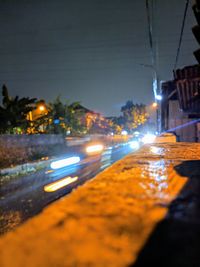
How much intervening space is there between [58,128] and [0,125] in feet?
29.5

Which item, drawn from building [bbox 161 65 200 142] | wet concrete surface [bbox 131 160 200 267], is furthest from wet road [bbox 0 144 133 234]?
building [bbox 161 65 200 142]

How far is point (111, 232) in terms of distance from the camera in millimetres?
1162

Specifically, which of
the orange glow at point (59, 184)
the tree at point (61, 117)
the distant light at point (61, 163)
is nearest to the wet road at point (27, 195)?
the orange glow at point (59, 184)

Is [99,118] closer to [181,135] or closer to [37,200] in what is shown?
[181,135]

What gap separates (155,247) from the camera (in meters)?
1.06

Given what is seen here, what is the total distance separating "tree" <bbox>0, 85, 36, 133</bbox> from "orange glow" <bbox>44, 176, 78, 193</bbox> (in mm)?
→ 10786

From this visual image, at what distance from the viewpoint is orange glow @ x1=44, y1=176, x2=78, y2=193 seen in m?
9.85

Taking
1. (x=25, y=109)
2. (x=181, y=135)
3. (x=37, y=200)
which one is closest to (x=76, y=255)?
(x=37, y=200)

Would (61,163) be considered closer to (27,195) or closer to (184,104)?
(27,195)

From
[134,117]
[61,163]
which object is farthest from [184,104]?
[134,117]

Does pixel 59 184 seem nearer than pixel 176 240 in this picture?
No

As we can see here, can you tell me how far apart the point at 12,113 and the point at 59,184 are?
40.0ft

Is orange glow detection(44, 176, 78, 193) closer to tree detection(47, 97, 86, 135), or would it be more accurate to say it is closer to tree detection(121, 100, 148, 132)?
tree detection(47, 97, 86, 135)

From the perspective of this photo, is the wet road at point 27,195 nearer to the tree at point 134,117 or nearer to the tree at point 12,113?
the tree at point 12,113
